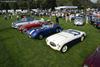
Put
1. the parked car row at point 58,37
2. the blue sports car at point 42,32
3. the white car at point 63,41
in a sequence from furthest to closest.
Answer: the blue sports car at point 42,32
the parked car row at point 58,37
the white car at point 63,41

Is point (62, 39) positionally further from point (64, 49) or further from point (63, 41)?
point (64, 49)

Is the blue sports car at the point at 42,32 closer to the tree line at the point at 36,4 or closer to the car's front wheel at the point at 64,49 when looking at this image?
the car's front wheel at the point at 64,49

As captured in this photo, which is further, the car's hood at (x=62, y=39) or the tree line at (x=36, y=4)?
the tree line at (x=36, y=4)

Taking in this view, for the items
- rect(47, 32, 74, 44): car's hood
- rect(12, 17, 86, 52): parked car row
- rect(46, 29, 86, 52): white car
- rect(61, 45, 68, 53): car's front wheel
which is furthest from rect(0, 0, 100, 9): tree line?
rect(61, 45, 68, 53): car's front wheel

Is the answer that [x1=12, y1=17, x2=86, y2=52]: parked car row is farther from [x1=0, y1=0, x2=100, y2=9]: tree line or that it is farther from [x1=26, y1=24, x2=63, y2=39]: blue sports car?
[x1=0, y1=0, x2=100, y2=9]: tree line

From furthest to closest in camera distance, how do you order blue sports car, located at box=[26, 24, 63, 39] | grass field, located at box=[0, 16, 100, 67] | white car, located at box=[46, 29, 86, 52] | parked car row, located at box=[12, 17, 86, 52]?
blue sports car, located at box=[26, 24, 63, 39] → parked car row, located at box=[12, 17, 86, 52] → white car, located at box=[46, 29, 86, 52] → grass field, located at box=[0, 16, 100, 67]

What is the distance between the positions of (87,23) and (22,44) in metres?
14.5

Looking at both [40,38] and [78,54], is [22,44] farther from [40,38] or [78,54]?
[78,54]

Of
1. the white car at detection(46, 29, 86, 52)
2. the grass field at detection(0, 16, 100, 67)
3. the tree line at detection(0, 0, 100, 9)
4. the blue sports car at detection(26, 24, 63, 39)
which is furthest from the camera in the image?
the tree line at detection(0, 0, 100, 9)

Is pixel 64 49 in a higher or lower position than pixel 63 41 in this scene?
lower

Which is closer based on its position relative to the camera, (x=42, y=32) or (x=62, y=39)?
(x=62, y=39)

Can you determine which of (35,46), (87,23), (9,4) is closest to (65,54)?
(35,46)

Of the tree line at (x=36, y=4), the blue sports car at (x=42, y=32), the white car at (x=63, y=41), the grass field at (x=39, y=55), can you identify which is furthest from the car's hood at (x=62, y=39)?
the tree line at (x=36, y=4)

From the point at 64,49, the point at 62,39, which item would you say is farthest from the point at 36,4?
the point at 64,49
